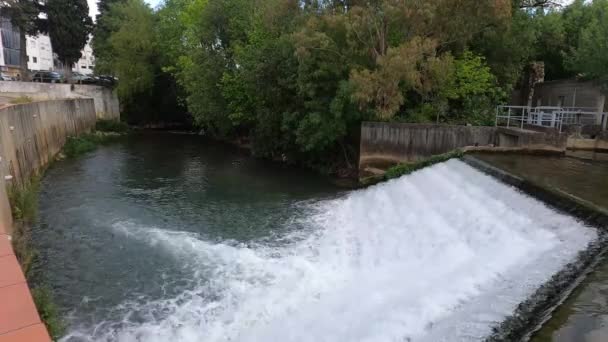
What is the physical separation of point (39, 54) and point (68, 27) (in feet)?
110

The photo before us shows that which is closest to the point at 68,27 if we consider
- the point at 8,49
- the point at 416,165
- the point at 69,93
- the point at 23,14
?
the point at 23,14

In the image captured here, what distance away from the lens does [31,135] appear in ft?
58.6

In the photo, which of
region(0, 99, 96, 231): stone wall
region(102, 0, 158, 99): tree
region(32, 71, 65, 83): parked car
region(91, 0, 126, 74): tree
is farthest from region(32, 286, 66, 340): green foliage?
region(32, 71, 65, 83): parked car

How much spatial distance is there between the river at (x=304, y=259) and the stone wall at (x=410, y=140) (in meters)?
2.37

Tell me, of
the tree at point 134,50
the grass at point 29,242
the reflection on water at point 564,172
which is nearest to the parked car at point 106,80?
the tree at point 134,50

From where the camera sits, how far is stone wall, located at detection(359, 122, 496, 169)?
15.8 m

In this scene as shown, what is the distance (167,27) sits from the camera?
33.3m

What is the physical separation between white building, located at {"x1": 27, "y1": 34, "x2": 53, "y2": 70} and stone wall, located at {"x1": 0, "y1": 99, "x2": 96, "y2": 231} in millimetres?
42714

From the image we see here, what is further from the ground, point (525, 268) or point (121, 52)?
point (121, 52)

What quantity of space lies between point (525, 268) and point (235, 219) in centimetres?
839

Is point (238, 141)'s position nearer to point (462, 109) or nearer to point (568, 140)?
point (462, 109)

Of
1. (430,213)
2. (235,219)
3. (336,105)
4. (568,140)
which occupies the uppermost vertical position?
(336,105)

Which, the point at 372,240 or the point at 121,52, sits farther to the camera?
the point at 121,52

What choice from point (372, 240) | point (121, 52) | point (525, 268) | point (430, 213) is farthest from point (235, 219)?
point (121, 52)
